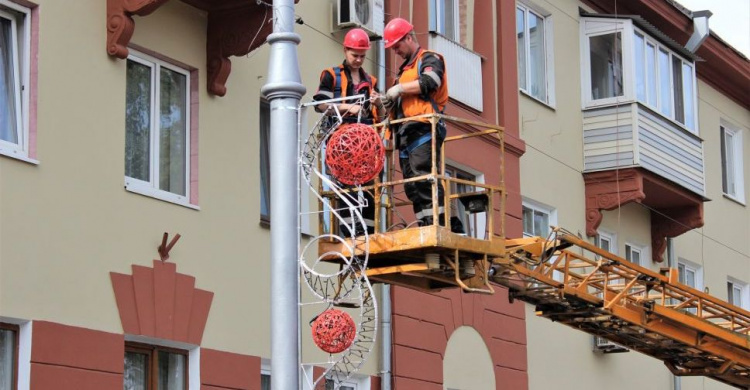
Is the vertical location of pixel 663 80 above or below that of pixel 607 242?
above

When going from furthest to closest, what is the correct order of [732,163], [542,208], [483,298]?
[732,163], [542,208], [483,298]

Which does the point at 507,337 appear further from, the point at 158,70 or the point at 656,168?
the point at 158,70

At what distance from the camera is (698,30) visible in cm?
3033

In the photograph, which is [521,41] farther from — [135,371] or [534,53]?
[135,371]

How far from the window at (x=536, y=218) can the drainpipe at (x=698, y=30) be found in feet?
19.9

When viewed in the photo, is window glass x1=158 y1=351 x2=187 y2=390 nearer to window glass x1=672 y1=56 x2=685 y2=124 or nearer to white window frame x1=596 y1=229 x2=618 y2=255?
white window frame x1=596 y1=229 x2=618 y2=255

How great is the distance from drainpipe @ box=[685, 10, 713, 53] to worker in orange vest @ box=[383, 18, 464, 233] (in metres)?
A: 16.2

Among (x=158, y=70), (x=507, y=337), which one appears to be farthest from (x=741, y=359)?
(x=158, y=70)

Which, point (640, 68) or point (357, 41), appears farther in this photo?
point (640, 68)

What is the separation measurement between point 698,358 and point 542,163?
207 inches

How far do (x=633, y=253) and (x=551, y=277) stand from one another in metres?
10.5

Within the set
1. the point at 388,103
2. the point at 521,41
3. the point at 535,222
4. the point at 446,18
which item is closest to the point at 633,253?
the point at 535,222

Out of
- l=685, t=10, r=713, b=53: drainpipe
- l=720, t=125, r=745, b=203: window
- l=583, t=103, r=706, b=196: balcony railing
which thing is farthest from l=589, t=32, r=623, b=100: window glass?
l=720, t=125, r=745, b=203: window

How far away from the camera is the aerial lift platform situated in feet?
48.2
